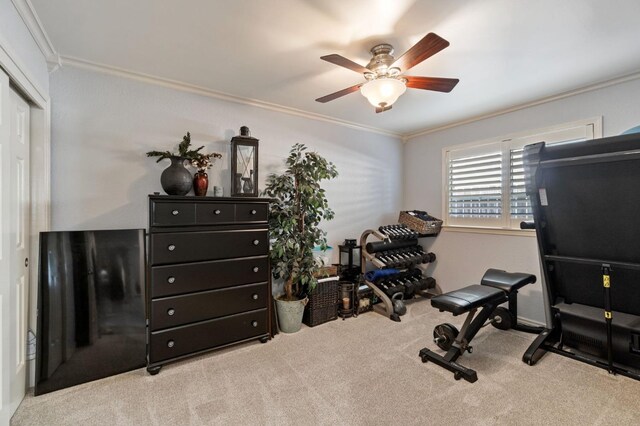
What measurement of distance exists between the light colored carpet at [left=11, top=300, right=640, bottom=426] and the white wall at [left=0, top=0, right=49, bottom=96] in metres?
2.23

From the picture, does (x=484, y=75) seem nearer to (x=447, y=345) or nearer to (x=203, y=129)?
(x=447, y=345)

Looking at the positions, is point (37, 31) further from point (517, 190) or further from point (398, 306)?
point (517, 190)

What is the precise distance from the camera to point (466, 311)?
2168mm

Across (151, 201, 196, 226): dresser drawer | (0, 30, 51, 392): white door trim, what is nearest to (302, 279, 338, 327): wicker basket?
(151, 201, 196, 226): dresser drawer

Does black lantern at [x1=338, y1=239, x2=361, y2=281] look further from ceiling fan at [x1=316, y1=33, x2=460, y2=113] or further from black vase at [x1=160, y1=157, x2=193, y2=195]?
Result: black vase at [x1=160, y1=157, x2=193, y2=195]

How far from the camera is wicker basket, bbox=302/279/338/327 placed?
319cm

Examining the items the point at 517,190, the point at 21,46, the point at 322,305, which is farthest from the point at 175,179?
the point at 517,190

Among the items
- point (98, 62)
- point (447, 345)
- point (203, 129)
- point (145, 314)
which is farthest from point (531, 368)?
point (98, 62)

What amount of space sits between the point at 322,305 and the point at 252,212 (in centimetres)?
138

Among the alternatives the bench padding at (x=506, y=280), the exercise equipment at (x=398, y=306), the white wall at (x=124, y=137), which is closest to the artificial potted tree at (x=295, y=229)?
the white wall at (x=124, y=137)

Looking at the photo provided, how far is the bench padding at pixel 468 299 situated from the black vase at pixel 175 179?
2.38 meters

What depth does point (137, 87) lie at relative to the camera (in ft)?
8.61

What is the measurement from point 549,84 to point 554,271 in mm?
1847

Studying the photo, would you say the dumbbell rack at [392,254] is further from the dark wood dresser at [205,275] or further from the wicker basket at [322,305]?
the dark wood dresser at [205,275]
